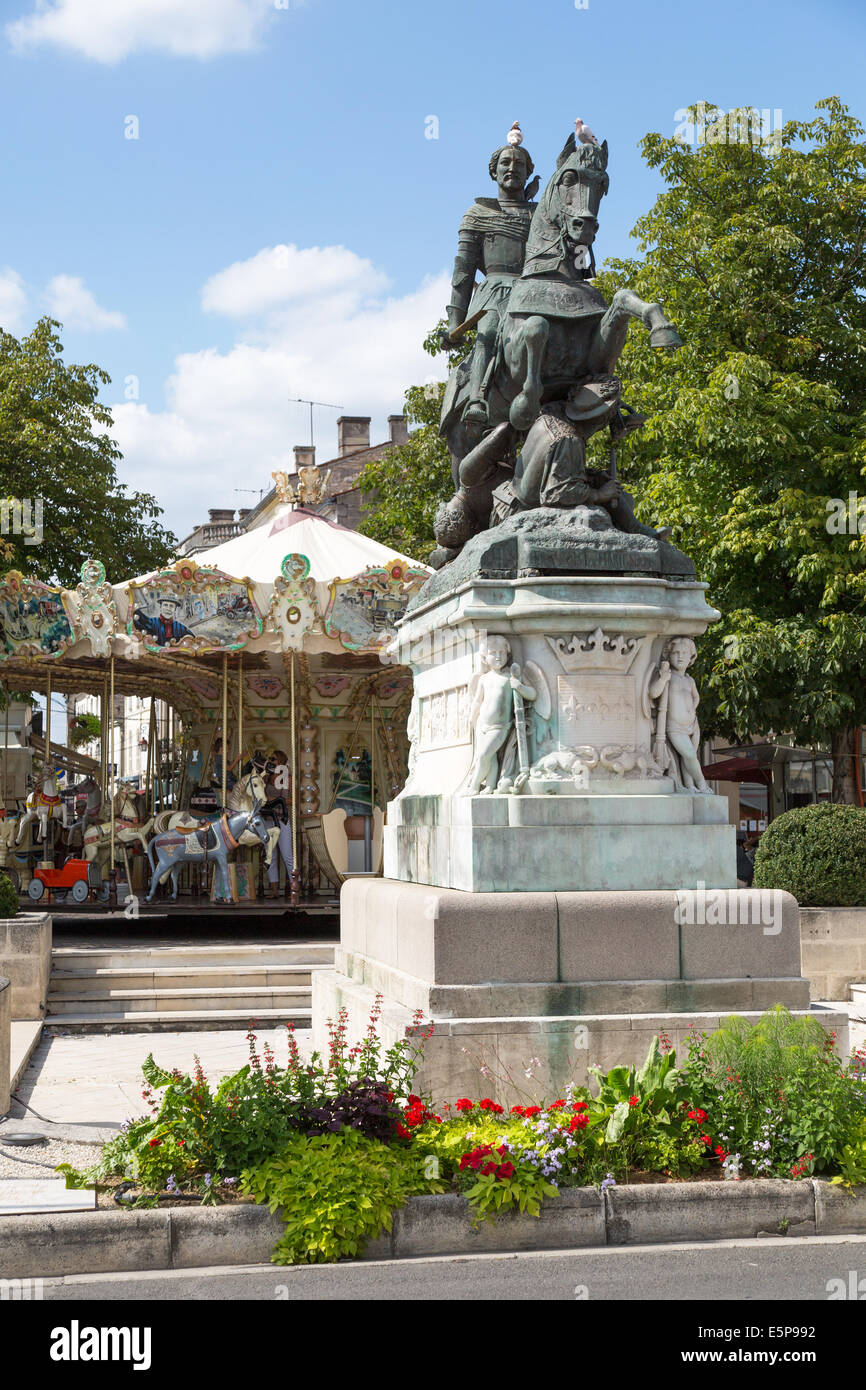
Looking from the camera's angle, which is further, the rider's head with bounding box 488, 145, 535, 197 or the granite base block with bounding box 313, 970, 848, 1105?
the rider's head with bounding box 488, 145, 535, 197

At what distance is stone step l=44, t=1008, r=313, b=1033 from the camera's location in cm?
1320

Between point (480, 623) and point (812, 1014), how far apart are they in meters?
2.76

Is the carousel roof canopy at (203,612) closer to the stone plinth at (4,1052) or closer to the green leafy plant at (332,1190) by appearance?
the stone plinth at (4,1052)

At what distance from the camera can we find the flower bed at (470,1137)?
5.68m

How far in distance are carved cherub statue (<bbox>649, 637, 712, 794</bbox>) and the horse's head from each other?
108 inches

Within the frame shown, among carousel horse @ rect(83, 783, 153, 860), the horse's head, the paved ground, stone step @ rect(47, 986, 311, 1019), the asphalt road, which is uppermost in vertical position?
the horse's head

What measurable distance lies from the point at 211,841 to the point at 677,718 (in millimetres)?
14484

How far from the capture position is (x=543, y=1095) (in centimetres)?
684

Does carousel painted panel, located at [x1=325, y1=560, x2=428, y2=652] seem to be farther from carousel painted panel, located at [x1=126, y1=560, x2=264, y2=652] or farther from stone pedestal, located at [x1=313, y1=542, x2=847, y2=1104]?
stone pedestal, located at [x1=313, y1=542, x2=847, y2=1104]

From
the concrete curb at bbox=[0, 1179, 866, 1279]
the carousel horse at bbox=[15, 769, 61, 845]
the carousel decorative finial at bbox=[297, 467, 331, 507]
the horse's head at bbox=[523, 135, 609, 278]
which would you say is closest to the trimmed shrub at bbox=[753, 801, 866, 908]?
the horse's head at bbox=[523, 135, 609, 278]

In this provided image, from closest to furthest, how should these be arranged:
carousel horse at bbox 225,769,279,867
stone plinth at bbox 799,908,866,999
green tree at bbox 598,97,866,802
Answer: stone plinth at bbox 799,908,866,999 → green tree at bbox 598,97,866,802 → carousel horse at bbox 225,769,279,867

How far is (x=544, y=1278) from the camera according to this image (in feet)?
17.5

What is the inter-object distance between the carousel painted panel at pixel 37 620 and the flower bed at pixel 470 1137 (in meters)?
14.2

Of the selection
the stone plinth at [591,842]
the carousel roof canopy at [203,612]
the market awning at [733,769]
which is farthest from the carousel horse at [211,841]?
the market awning at [733,769]
